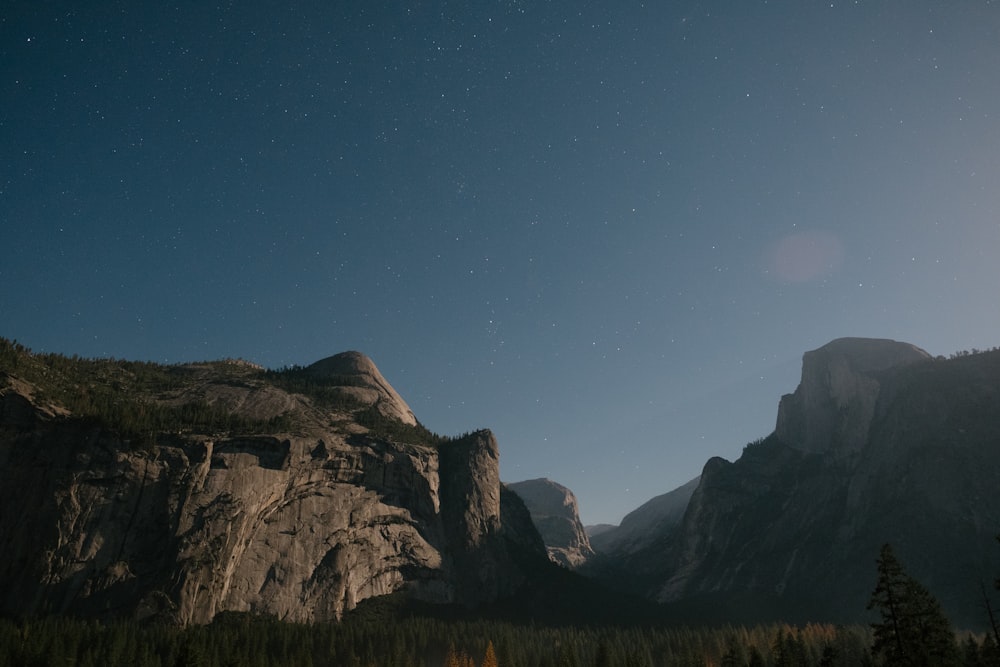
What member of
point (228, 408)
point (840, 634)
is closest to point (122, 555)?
point (228, 408)

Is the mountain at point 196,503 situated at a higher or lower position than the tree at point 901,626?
higher

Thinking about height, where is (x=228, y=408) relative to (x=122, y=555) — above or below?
above

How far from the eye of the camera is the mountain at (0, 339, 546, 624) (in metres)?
126

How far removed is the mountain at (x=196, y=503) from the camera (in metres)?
126

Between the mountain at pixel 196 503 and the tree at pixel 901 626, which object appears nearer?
the tree at pixel 901 626

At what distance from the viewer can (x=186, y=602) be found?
126250 mm

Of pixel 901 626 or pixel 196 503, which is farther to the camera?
pixel 196 503

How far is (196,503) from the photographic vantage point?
457ft

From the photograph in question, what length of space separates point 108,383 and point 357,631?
9942 centimetres

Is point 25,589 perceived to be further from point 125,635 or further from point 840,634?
point 840,634

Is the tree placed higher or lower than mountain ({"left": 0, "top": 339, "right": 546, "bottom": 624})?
lower

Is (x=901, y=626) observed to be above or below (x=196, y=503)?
below

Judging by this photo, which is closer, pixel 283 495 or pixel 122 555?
pixel 122 555

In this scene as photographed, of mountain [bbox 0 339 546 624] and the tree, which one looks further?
mountain [bbox 0 339 546 624]
